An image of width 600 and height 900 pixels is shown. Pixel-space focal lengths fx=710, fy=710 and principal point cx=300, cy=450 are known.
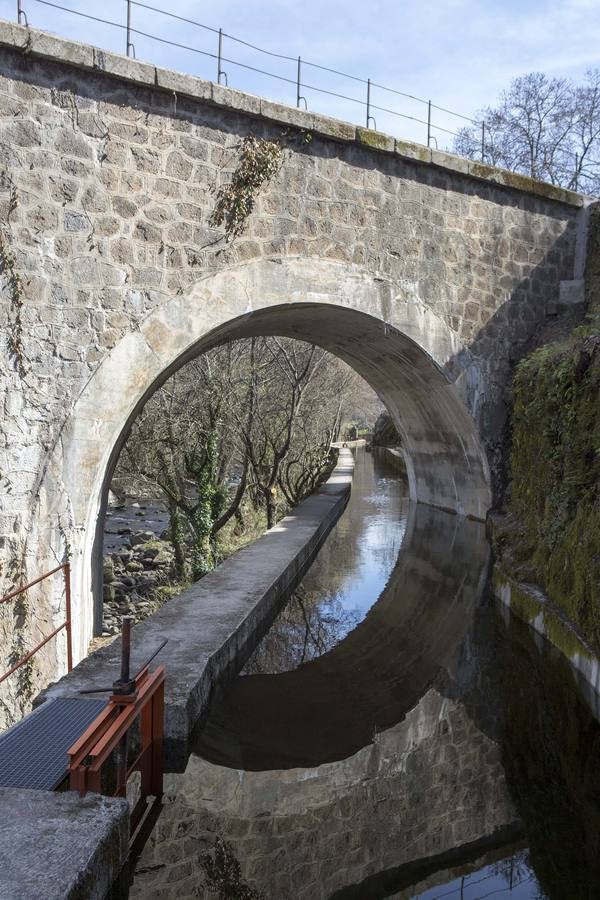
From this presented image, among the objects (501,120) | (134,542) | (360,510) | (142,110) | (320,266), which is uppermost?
(501,120)

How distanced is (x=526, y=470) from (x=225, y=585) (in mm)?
3862

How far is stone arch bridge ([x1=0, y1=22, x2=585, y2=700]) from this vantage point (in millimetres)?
5828

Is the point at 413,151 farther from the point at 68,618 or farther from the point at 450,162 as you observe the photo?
the point at 68,618

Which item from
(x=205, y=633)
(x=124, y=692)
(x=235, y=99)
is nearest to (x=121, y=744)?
(x=124, y=692)

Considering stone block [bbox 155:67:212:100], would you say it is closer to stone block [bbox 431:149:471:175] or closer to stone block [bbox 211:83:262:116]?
stone block [bbox 211:83:262:116]

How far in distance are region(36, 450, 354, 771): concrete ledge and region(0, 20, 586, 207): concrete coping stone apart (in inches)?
174

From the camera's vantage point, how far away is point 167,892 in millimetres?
2770

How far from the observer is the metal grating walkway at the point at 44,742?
268 cm

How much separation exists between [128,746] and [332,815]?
1053mm

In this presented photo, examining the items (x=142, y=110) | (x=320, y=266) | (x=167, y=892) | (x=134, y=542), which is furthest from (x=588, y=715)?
A: (x=134, y=542)

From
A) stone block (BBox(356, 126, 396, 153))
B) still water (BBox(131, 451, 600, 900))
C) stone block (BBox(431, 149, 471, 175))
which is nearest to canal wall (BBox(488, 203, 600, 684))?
still water (BBox(131, 451, 600, 900))

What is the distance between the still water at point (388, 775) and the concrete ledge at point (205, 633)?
0.17 metres

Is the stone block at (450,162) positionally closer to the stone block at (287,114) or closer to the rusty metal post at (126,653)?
the stone block at (287,114)

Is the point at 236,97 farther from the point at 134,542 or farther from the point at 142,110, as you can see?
the point at 134,542
